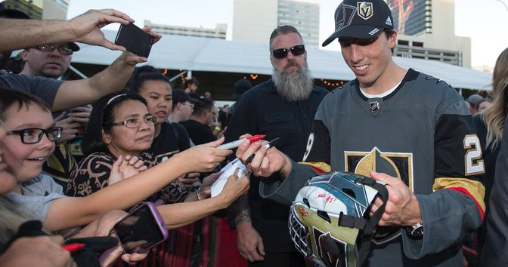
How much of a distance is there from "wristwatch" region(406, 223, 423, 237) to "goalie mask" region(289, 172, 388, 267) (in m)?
0.20

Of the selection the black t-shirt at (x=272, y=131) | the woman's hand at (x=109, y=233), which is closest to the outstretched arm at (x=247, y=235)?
the black t-shirt at (x=272, y=131)

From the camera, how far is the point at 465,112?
6.45 ft

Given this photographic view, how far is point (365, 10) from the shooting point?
2.20 meters

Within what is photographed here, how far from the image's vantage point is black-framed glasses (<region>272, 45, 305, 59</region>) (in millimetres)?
3662

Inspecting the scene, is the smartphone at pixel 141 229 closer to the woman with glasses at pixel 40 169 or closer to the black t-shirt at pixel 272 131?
the woman with glasses at pixel 40 169

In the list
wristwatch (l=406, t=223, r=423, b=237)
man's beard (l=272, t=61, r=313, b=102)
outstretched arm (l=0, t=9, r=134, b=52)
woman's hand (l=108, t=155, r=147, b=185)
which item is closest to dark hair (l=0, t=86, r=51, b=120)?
outstretched arm (l=0, t=9, r=134, b=52)

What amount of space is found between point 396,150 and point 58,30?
2.17 metres

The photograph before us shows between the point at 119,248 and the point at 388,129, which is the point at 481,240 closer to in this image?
the point at 388,129

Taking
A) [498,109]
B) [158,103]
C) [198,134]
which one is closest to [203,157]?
[158,103]

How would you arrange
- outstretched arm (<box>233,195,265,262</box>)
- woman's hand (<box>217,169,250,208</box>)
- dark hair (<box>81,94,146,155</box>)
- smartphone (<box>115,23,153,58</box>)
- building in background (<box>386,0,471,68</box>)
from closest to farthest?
woman's hand (<box>217,169,250,208</box>), smartphone (<box>115,23,153,58</box>), dark hair (<box>81,94,146,155</box>), outstretched arm (<box>233,195,265,262</box>), building in background (<box>386,0,471,68</box>)

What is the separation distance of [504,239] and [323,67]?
619 inches

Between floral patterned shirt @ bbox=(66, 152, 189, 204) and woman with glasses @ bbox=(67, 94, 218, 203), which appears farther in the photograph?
woman with glasses @ bbox=(67, 94, 218, 203)

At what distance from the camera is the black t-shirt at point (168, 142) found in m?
4.09

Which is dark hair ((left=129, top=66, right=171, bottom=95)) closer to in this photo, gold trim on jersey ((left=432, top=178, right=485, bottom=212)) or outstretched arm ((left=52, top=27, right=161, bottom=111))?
outstretched arm ((left=52, top=27, right=161, bottom=111))
